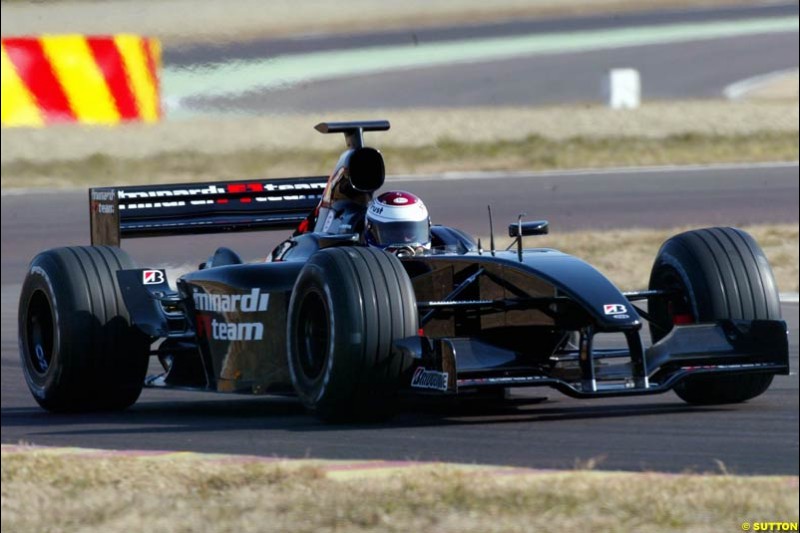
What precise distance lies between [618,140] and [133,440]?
53.7 feet

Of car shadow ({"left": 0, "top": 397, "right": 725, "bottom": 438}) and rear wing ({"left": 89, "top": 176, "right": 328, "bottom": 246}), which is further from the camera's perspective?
rear wing ({"left": 89, "top": 176, "right": 328, "bottom": 246})

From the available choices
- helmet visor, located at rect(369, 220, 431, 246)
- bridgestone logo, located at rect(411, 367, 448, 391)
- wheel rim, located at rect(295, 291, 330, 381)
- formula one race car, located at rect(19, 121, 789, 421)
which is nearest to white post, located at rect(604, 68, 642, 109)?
formula one race car, located at rect(19, 121, 789, 421)

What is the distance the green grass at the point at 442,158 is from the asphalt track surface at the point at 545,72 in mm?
2800

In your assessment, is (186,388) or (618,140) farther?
(618,140)

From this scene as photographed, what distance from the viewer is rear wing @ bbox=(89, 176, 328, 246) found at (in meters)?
10.1

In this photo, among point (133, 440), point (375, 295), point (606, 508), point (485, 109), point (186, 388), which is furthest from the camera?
→ point (485, 109)

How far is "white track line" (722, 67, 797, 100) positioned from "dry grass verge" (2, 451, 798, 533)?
884 inches

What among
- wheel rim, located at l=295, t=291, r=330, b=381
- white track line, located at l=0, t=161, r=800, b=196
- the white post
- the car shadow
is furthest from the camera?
the white post

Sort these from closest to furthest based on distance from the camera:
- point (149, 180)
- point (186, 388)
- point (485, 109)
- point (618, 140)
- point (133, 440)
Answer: point (133, 440), point (186, 388), point (149, 180), point (618, 140), point (485, 109)

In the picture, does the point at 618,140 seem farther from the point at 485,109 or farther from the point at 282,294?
the point at 282,294

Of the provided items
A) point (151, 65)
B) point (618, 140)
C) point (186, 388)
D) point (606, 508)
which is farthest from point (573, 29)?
point (606, 508)

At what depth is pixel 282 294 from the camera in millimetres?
8352

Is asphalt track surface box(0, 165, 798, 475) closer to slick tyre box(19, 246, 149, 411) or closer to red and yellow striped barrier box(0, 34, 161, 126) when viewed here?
slick tyre box(19, 246, 149, 411)

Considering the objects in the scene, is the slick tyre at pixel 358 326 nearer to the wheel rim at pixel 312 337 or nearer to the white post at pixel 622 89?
the wheel rim at pixel 312 337
